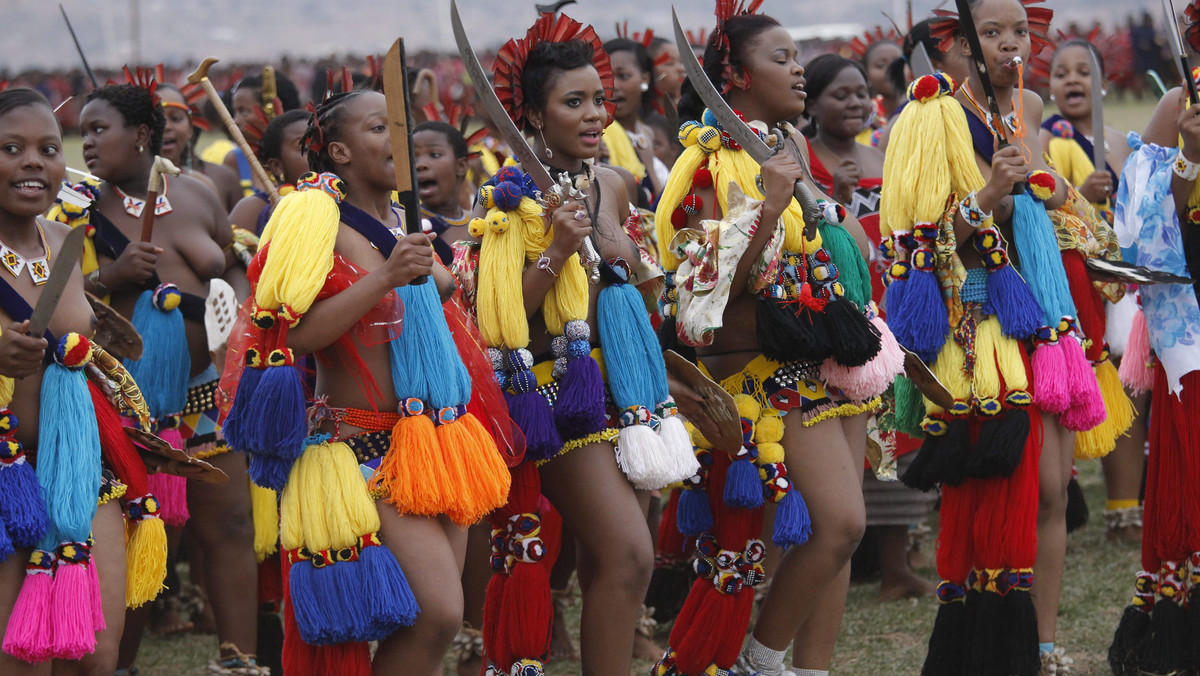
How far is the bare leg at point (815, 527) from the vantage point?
4.61m

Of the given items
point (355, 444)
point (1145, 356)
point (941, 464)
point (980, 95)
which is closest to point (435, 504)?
point (355, 444)

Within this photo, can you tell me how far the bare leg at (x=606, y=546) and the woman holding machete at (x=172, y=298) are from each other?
6.06 ft

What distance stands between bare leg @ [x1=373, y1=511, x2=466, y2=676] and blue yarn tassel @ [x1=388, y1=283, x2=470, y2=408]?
34cm

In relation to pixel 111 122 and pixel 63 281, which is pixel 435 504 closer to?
pixel 63 281

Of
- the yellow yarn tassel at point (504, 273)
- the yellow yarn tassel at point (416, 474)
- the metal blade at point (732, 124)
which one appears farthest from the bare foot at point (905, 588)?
the yellow yarn tassel at point (416, 474)

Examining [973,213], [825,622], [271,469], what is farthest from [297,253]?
[973,213]

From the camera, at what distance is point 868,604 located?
6824 millimetres

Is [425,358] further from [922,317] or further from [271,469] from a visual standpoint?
[922,317]

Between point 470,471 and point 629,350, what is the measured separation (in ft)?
2.77

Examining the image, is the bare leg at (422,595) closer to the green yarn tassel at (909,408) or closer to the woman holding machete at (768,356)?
the woman holding machete at (768,356)

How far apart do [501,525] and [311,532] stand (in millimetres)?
984

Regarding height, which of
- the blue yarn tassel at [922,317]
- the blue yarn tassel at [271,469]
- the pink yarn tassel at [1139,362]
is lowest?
the pink yarn tassel at [1139,362]

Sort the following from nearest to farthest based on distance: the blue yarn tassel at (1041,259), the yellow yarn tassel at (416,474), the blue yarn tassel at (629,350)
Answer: the yellow yarn tassel at (416,474) → the blue yarn tassel at (629,350) → the blue yarn tassel at (1041,259)

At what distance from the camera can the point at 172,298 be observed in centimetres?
561
